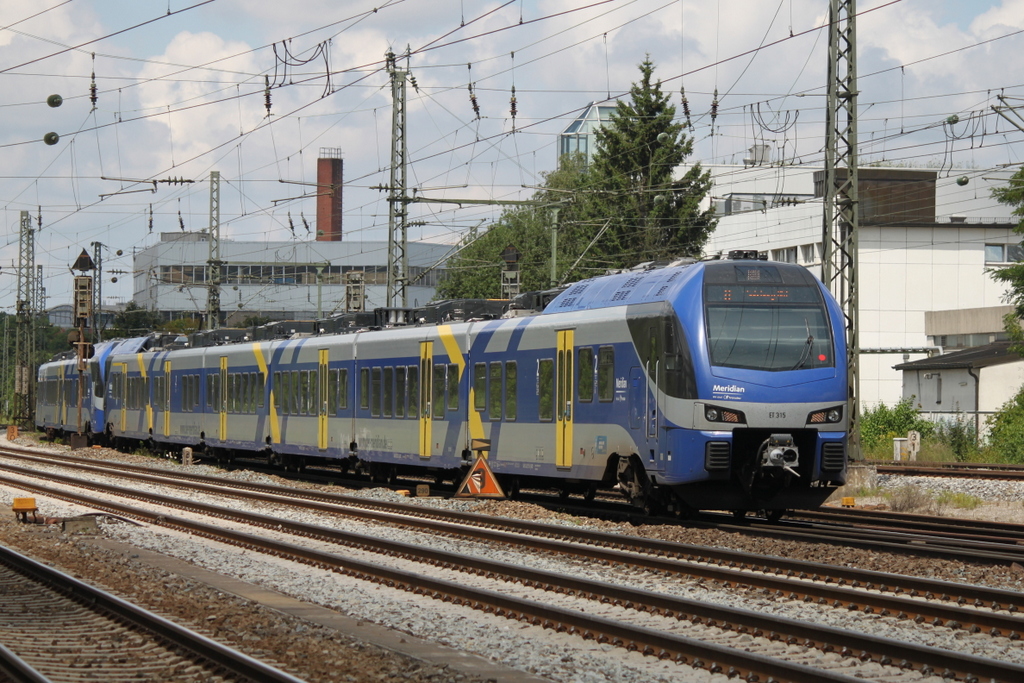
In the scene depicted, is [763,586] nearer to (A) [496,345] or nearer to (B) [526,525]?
(B) [526,525]

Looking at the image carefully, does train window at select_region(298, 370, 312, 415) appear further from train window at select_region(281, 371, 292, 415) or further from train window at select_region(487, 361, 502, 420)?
train window at select_region(487, 361, 502, 420)

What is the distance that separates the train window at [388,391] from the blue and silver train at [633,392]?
0.04 meters

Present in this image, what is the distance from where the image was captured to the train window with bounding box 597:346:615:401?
18250mm

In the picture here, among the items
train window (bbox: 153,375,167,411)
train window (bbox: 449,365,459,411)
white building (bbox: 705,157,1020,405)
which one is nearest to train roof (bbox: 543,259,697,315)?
train window (bbox: 449,365,459,411)

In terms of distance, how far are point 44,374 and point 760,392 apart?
46.4 metres

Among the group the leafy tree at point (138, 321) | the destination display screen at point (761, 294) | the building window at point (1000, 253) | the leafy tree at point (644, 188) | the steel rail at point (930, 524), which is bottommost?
the steel rail at point (930, 524)

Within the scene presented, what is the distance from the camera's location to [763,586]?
1212cm

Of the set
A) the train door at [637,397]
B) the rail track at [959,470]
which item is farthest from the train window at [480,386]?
the rail track at [959,470]

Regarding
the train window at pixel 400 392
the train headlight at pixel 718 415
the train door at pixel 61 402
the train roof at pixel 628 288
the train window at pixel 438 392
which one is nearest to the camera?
the train headlight at pixel 718 415

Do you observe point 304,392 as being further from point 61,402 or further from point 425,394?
point 61,402

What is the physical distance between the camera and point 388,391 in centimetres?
2614

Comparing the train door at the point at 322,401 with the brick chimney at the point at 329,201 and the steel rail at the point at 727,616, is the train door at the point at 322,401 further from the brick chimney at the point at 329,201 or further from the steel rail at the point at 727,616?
the brick chimney at the point at 329,201

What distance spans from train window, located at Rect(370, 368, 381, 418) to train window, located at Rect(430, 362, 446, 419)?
2.62 meters

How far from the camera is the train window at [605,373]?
18.2 m
